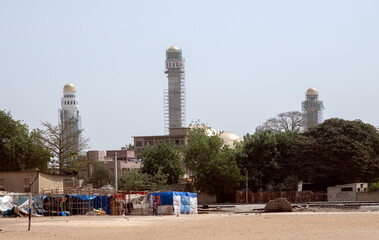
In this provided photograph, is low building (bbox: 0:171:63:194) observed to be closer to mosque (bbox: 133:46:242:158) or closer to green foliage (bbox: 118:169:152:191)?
green foliage (bbox: 118:169:152:191)

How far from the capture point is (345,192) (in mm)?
69688

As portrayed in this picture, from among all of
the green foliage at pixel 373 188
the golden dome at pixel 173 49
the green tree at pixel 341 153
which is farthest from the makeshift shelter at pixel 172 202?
the golden dome at pixel 173 49

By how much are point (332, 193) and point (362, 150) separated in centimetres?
562

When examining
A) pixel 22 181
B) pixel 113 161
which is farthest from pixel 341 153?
pixel 113 161

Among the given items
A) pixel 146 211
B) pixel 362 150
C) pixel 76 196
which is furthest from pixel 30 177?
pixel 362 150

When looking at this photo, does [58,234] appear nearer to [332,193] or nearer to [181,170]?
[332,193]

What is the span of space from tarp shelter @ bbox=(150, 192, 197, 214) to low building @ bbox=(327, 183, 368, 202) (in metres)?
24.8

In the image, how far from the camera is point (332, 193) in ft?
234

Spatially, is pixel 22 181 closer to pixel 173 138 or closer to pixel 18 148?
pixel 18 148

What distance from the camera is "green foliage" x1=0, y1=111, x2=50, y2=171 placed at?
6794 cm

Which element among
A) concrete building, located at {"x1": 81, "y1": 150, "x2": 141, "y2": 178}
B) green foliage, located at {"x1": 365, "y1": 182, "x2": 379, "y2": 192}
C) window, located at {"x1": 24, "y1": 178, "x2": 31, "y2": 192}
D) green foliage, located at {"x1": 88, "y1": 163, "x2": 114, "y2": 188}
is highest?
concrete building, located at {"x1": 81, "y1": 150, "x2": 141, "y2": 178}

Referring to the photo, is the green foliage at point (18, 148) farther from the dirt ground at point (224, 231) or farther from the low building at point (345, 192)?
the dirt ground at point (224, 231)

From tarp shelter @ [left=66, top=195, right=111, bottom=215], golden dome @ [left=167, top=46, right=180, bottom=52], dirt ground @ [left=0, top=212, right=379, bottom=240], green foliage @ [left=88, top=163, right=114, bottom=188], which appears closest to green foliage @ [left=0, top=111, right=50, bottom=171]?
tarp shelter @ [left=66, top=195, right=111, bottom=215]

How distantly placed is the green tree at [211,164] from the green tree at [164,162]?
316 cm
